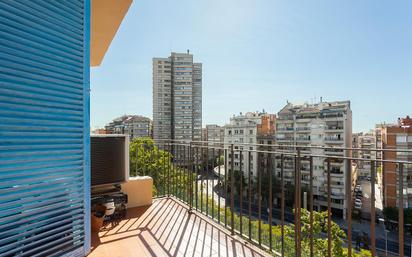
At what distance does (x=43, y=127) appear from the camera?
158 centimetres

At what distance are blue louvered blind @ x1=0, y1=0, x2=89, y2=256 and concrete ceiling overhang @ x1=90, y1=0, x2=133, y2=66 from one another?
2.44 feet

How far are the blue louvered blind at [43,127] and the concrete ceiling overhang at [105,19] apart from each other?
0.74m

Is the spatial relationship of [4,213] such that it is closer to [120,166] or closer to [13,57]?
[13,57]

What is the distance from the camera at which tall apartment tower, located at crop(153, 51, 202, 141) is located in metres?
43.2

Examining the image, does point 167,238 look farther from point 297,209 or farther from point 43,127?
point 43,127

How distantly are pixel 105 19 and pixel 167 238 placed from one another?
Answer: 287 centimetres

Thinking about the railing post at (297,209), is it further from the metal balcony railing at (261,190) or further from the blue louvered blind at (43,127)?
the blue louvered blind at (43,127)

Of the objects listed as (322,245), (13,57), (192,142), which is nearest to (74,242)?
(13,57)

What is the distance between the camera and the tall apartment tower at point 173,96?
43.2m

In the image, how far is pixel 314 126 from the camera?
1125 inches

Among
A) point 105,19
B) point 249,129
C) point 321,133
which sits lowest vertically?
point 321,133

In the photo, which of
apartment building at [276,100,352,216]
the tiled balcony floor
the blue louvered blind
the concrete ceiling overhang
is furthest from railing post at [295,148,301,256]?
apartment building at [276,100,352,216]

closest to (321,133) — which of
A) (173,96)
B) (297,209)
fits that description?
(173,96)

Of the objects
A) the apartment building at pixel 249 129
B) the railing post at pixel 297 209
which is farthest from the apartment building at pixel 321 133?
the railing post at pixel 297 209
